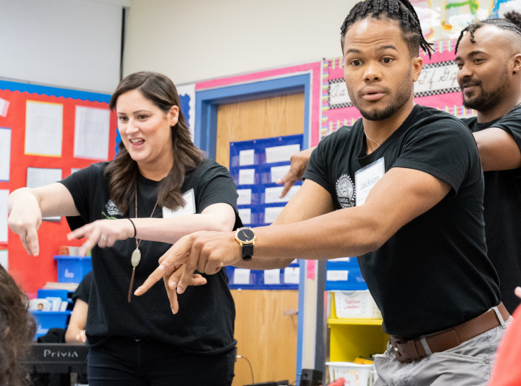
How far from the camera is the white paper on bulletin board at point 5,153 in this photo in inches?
186

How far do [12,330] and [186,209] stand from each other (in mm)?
967

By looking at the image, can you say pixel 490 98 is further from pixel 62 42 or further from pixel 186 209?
pixel 62 42

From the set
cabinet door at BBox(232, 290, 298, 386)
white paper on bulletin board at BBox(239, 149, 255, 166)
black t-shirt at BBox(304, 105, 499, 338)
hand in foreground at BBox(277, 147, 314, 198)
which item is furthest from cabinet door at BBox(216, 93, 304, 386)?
black t-shirt at BBox(304, 105, 499, 338)

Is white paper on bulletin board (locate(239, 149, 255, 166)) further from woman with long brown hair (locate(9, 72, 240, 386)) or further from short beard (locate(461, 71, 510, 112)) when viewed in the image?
short beard (locate(461, 71, 510, 112))

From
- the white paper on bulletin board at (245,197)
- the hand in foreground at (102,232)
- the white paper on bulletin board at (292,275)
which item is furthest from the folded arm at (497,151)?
the white paper on bulletin board at (245,197)

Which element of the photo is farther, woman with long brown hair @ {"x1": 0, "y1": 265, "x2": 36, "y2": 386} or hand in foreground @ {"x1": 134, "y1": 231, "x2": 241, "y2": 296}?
hand in foreground @ {"x1": 134, "y1": 231, "x2": 241, "y2": 296}

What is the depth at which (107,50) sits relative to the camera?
5297 mm

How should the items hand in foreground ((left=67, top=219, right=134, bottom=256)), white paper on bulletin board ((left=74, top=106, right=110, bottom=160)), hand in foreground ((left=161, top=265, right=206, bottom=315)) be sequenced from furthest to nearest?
white paper on bulletin board ((left=74, top=106, right=110, bottom=160)) < hand in foreground ((left=67, top=219, right=134, bottom=256)) < hand in foreground ((left=161, top=265, right=206, bottom=315))

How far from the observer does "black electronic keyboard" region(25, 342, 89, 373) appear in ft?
10.0

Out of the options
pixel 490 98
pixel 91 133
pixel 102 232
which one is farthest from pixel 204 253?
pixel 91 133

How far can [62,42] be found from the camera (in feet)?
16.6

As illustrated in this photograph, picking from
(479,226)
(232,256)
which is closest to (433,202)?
(479,226)

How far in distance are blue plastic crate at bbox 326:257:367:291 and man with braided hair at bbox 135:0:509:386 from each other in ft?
6.95

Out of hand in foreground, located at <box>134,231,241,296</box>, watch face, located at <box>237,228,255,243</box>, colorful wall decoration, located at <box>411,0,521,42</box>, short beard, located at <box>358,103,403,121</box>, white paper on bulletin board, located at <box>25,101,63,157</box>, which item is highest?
colorful wall decoration, located at <box>411,0,521,42</box>
